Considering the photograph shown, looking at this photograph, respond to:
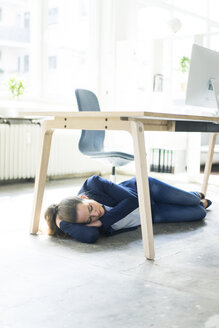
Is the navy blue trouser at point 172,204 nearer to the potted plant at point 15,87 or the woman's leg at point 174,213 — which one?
the woman's leg at point 174,213

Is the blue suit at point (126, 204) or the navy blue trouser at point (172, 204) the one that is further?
the navy blue trouser at point (172, 204)

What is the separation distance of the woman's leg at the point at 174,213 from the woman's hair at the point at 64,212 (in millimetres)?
681

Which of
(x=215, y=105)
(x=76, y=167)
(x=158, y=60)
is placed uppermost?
(x=158, y=60)

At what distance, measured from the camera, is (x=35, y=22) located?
504 cm

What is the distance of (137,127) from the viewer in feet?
6.73

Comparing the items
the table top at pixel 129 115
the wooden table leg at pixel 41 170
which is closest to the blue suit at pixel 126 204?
the wooden table leg at pixel 41 170

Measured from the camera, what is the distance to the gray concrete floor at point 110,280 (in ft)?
4.59

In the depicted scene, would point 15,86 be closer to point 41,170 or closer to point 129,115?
point 41,170

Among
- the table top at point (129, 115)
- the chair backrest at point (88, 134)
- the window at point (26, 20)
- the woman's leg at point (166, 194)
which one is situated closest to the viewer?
the table top at point (129, 115)

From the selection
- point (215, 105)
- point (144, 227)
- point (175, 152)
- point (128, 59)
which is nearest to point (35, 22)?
point (128, 59)

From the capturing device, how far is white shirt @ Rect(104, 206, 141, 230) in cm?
250

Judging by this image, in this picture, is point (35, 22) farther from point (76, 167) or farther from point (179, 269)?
point (179, 269)

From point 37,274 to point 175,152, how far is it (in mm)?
3338

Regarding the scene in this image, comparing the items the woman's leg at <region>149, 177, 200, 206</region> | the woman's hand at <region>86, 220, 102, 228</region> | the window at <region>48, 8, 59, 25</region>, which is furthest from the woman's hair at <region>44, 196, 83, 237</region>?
the window at <region>48, 8, 59, 25</region>
